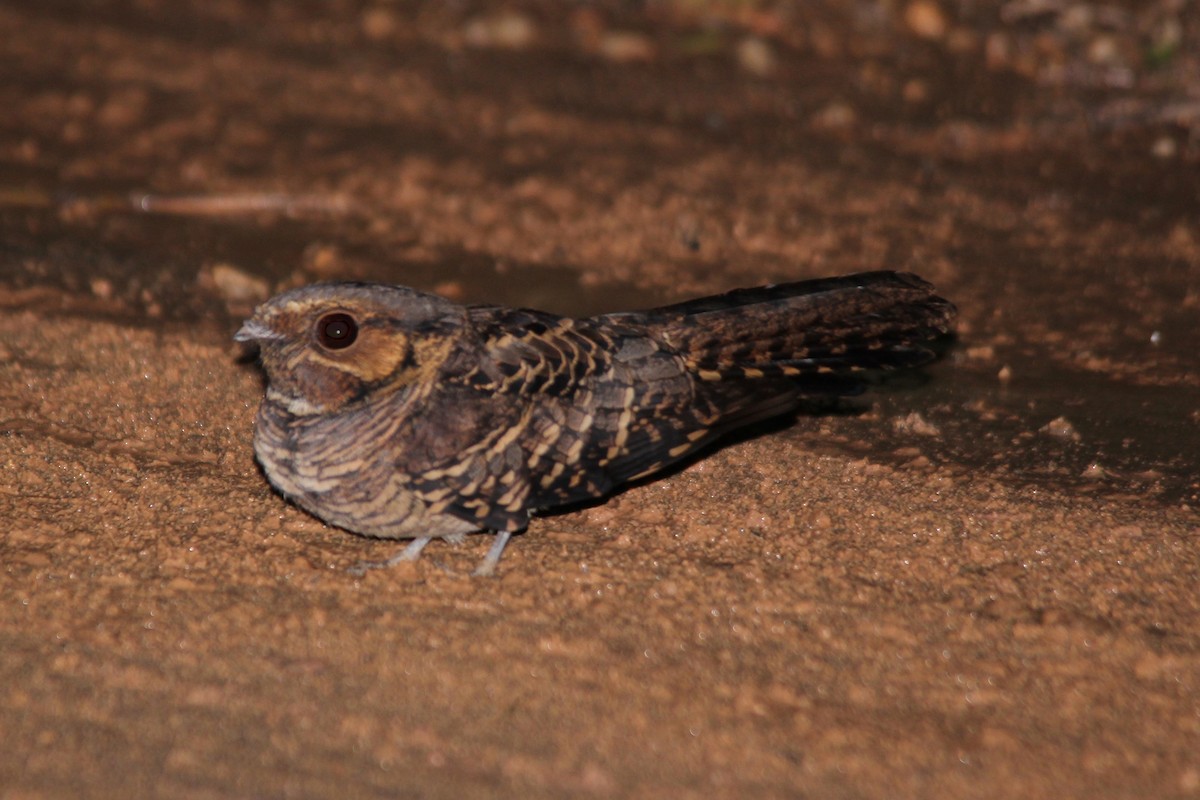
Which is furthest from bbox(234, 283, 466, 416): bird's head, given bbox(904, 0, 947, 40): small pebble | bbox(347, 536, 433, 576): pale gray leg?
bbox(904, 0, 947, 40): small pebble

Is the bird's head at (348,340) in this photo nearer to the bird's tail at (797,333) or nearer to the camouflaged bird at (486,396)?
the camouflaged bird at (486,396)

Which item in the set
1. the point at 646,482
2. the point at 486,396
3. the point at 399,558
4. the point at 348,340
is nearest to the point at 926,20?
the point at 646,482

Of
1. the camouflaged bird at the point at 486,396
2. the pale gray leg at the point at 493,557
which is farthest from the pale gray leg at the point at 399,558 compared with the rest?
the pale gray leg at the point at 493,557

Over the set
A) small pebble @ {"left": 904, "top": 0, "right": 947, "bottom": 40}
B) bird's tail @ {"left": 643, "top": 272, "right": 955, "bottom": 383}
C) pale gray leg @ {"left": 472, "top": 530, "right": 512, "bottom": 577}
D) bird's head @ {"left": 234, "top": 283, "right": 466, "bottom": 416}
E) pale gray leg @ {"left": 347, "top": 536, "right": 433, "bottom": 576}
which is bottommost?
pale gray leg @ {"left": 472, "top": 530, "right": 512, "bottom": 577}

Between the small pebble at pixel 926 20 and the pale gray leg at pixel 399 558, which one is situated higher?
the small pebble at pixel 926 20

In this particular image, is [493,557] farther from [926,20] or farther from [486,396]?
[926,20]

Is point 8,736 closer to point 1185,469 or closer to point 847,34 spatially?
point 1185,469

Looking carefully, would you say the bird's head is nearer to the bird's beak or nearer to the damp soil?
the bird's beak
